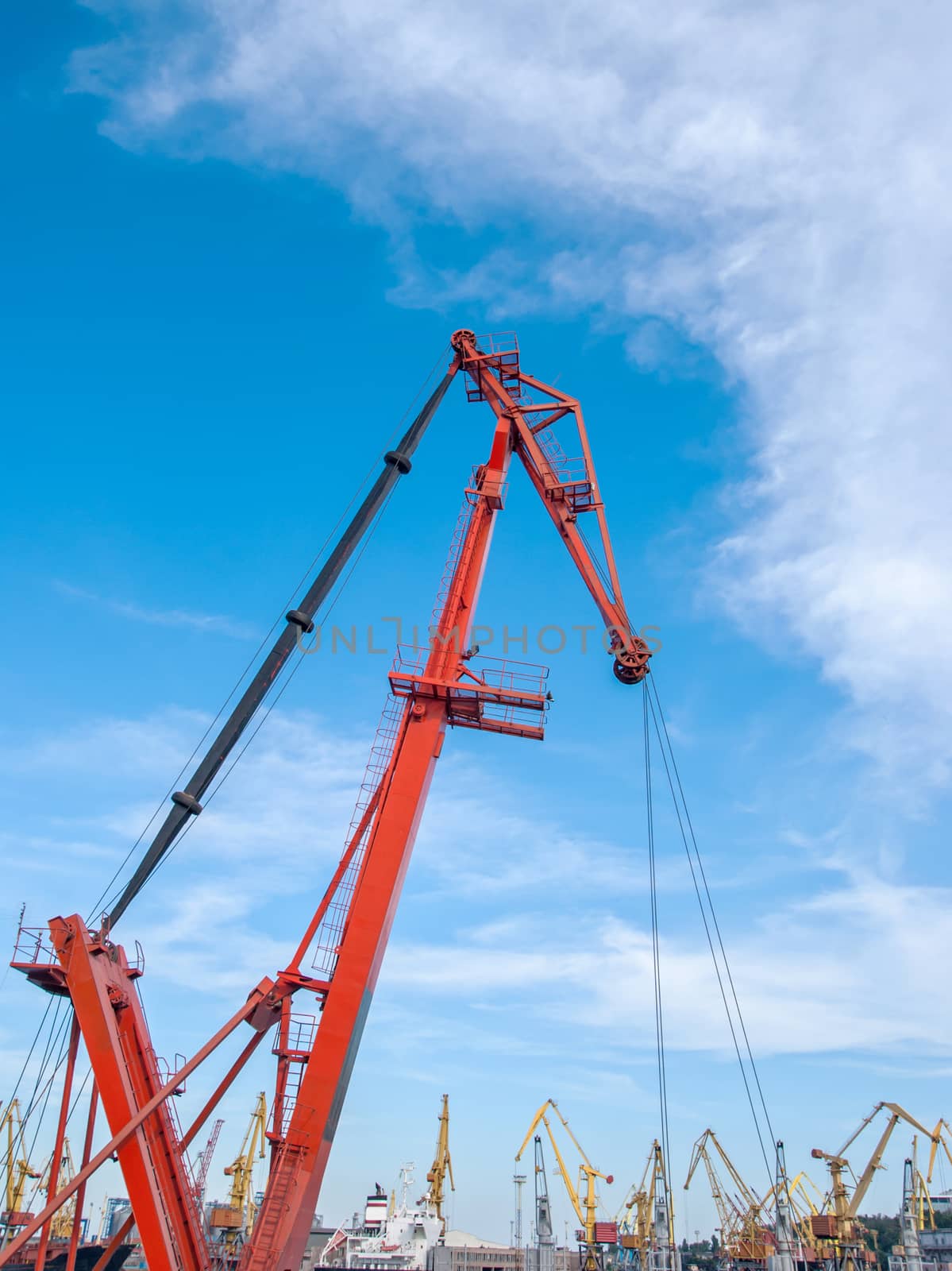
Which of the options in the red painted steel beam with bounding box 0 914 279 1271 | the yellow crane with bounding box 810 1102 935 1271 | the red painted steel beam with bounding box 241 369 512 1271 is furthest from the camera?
the yellow crane with bounding box 810 1102 935 1271

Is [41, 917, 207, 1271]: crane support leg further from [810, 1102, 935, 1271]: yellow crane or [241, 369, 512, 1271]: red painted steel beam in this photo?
[810, 1102, 935, 1271]: yellow crane

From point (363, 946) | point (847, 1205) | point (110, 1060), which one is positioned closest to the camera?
point (110, 1060)

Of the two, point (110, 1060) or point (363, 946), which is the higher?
point (363, 946)

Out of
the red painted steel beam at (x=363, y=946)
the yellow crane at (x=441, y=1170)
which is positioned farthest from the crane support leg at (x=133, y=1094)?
the yellow crane at (x=441, y=1170)

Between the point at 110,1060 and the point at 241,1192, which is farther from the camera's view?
the point at 241,1192

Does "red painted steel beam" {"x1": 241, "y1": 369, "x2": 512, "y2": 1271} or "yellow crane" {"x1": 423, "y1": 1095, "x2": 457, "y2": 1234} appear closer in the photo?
"red painted steel beam" {"x1": 241, "y1": 369, "x2": 512, "y2": 1271}

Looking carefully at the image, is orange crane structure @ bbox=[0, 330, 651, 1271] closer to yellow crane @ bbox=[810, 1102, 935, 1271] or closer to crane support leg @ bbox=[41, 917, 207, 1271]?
crane support leg @ bbox=[41, 917, 207, 1271]

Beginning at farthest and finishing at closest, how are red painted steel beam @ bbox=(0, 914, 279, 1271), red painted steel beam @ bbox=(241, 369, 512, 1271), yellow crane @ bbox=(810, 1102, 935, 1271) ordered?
yellow crane @ bbox=(810, 1102, 935, 1271) → red painted steel beam @ bbox=(241, 369, 512, 1271) → red painted steel beam @ bbox=(0, 914, 279, 1271)

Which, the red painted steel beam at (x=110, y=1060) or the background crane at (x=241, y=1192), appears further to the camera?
the background crane at (x=241, y=1192)

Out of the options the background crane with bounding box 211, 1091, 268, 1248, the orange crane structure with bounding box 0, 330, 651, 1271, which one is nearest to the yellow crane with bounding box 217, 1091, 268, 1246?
the background crane with bounding box 211, 1091, 268, 1248

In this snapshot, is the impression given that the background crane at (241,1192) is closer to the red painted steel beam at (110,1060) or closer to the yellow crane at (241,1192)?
the yellow crane at (241,1192)

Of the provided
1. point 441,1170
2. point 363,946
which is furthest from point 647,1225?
point 363,946

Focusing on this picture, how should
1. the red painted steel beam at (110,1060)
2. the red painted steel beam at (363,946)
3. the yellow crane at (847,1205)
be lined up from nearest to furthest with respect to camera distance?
the red painted steel beam at (110,1060), the red painted steel beam at (363,946), the yellow crane at (847,1205)

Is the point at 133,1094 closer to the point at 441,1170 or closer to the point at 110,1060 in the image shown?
the point at 110,1060
